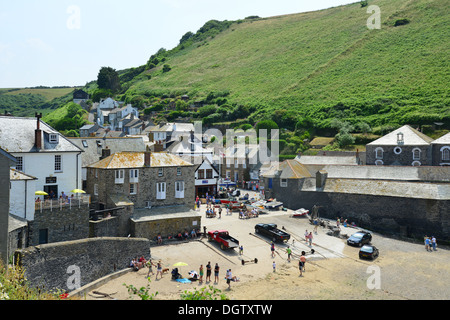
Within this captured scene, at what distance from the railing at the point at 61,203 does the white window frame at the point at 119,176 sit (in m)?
Result: 4.51

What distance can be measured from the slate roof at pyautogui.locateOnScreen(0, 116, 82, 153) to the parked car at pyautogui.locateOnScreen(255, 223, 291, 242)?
17765 millimetres

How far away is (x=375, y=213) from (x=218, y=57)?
147 meters

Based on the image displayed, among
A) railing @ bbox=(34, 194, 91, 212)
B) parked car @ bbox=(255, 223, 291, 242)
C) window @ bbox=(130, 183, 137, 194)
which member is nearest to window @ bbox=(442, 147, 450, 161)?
parked car @ bbox=(255, 223, 291, 242)

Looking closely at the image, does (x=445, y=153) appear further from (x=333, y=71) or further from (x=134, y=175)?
(x=333, y=71)

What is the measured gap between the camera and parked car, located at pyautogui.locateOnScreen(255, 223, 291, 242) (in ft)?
104

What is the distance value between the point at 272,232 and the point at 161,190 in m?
11.5

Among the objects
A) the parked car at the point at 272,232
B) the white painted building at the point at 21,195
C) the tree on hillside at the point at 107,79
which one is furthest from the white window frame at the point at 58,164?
the tree on hillside at the point at 107,79

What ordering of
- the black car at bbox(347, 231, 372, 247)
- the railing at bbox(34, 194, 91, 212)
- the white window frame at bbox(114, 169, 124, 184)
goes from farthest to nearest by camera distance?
the white window frame at bbox(114, 169, 124, 184)
the black car at bbox(347, 231, 372, 247)
the railing at bbox(34, 194, 91, 212)

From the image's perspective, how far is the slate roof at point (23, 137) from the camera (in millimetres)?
28859

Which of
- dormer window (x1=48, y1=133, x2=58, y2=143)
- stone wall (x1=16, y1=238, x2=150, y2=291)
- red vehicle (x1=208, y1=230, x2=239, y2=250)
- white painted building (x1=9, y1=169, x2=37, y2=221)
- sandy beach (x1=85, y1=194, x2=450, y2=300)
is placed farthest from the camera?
dormer window (x1=48, y1=133, x2=58, y2=143)

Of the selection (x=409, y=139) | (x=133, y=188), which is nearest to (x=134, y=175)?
(x=133, y=188)

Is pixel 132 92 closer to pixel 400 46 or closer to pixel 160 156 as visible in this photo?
Result: pixel 400 46

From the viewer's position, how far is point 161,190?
116 feet

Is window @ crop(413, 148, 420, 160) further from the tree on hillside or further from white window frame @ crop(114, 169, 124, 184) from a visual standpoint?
the tree on hillside
